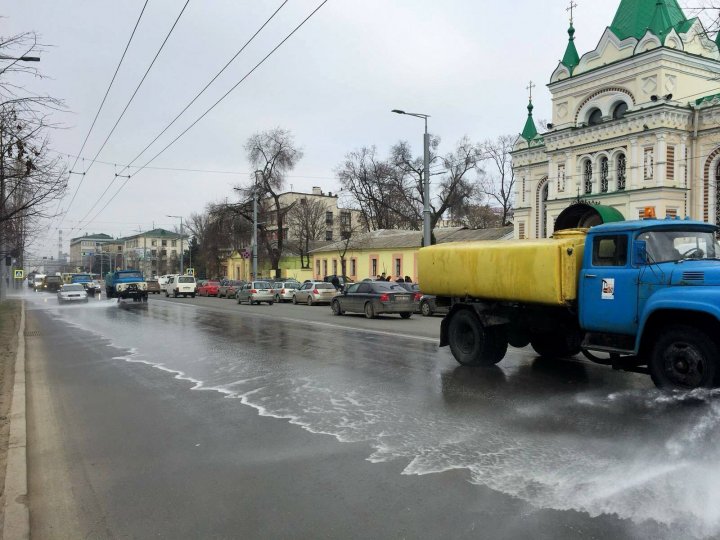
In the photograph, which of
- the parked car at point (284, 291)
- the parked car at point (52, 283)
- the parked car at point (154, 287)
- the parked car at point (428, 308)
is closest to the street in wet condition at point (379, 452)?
the parked car at point (428, 308)

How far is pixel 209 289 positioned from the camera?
172 feet

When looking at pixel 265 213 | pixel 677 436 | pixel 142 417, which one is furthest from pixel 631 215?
pixel 265 213

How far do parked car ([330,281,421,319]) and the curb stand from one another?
16.0m

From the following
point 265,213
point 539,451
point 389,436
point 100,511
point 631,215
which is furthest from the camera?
point 265,213

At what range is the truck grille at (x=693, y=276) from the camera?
6.61 m

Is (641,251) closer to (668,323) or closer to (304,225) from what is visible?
A: (668,323)

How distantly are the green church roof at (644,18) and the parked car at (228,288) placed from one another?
3328 cm

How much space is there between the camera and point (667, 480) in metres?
4.45

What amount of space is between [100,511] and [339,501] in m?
1.78

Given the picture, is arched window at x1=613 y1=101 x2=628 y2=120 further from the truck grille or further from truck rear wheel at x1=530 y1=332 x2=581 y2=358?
the truck grille

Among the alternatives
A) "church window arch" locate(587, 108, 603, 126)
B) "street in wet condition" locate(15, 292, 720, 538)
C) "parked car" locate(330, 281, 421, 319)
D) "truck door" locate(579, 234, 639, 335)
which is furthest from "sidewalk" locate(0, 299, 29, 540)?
"church window arch" locate(587, 108, 603, 126)

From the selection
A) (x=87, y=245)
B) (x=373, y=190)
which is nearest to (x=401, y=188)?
(x=373, y=190)

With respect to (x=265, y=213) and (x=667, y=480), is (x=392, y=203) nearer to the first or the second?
(x=265, y=213)

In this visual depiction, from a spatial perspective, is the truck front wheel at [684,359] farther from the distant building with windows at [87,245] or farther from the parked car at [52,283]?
the distant building with windows at [87,245]
